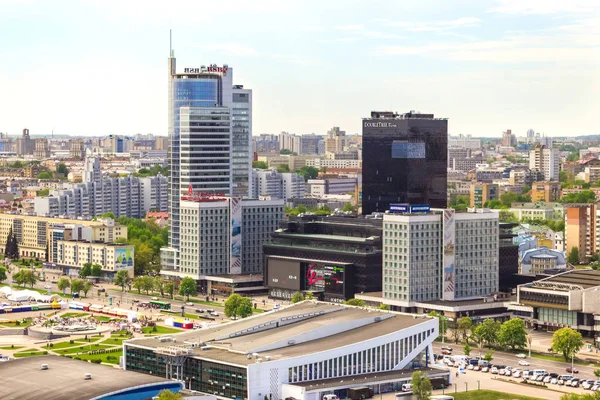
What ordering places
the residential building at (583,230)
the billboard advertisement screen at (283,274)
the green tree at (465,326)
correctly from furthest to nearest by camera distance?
the residential building at (583,230)
the billboard advertisement screen at (283,274)
the green tree at (465,326)

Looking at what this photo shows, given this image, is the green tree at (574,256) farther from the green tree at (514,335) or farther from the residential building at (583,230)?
the green tree at (514,335)

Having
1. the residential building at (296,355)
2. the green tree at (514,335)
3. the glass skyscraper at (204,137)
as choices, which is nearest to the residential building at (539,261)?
the green tree at (514,335)

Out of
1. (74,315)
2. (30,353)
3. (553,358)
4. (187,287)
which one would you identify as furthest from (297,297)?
(553,358)

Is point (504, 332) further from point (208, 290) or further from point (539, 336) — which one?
point (208, 290)

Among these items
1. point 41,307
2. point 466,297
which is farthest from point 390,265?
point 41,307

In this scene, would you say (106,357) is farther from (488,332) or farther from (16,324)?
(488,332)

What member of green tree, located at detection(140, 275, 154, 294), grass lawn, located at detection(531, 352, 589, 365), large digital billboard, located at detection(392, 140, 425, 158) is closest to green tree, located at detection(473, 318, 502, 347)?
grass lawn, located at detection(531, 352, 589, 365)
